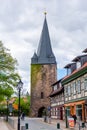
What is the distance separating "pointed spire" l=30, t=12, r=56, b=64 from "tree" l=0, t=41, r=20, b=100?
130 ft

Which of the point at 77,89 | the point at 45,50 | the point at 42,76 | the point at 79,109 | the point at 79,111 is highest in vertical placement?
the point at 45,50

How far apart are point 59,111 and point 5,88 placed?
16.7 m

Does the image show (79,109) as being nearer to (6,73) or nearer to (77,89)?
(77,89)

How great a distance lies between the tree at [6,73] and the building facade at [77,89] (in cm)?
862

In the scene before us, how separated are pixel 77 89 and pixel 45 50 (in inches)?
2028

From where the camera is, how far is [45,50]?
310 feet

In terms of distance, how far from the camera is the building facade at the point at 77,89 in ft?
133

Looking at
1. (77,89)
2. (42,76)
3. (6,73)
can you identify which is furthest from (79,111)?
(42,76)

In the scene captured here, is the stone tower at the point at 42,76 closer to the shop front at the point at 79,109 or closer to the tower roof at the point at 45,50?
the tower roof at the point at 45,50

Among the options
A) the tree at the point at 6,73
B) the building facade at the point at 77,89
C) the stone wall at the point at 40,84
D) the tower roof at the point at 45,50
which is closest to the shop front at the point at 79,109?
the building facade at the point at 77,89

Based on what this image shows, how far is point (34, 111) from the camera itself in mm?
88250

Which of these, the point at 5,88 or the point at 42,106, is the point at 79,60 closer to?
the point at 5,88

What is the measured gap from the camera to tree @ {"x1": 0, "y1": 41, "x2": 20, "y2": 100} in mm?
50844

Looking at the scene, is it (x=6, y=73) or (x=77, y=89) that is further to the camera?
(x=6, y=73)
